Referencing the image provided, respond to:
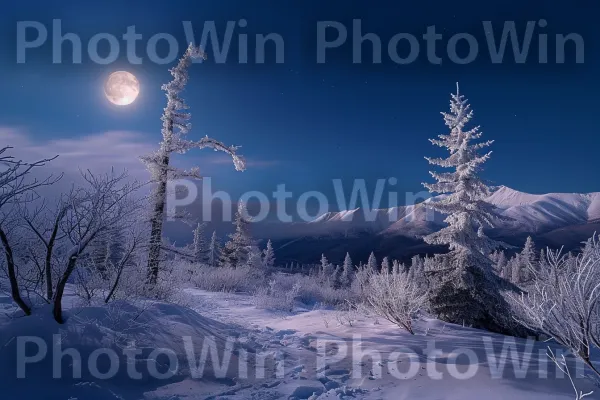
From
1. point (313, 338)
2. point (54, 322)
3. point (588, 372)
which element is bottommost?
point (313, 338)

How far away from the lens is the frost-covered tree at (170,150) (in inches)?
447

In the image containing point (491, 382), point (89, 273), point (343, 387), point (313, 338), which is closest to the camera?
point (491, 382)

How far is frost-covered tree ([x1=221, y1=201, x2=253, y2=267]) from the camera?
3189cm

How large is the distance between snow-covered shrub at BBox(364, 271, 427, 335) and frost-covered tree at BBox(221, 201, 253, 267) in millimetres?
23499

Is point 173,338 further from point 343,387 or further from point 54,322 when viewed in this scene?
point 343,387

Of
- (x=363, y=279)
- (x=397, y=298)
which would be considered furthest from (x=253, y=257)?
(x=397, y=298)

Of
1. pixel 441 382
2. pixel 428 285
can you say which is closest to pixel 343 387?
pixel 441 382

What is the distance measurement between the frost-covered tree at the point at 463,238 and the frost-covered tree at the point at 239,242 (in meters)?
22.2

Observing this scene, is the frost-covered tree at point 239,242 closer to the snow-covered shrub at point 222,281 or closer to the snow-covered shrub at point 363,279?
the snow-covered shrub at point 222,281

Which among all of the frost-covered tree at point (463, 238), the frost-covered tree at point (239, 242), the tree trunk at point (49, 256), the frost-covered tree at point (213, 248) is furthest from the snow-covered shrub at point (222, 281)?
the frost-covered tree at point (213, 248)

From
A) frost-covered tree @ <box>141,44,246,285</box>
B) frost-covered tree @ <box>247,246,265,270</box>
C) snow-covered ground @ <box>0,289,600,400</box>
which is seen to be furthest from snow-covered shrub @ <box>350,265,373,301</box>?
frost-covered tree @ <box>247,246,265,270</box>

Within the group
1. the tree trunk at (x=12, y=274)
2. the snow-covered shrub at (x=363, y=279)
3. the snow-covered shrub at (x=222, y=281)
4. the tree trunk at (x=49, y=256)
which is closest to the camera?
the tree trunk at (x=12, y=274)

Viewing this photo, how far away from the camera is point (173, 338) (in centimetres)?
679

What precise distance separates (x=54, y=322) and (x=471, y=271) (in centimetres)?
1267
